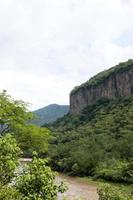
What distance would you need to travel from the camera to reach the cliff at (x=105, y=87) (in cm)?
15350

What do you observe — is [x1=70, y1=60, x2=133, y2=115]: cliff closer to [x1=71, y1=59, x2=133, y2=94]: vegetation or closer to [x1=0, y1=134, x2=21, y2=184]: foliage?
[x1=71, y1=59, x2=133, y2=94]: vegetation

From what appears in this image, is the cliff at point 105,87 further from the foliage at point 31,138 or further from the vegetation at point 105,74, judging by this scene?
the foliage at point 31,138

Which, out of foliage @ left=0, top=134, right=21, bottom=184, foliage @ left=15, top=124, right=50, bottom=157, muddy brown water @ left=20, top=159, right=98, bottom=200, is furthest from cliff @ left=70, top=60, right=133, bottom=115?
foliage @ left=0, top=134, right=21, bottom=184

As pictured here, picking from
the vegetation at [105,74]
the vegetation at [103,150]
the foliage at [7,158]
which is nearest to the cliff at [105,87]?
the vegetation at [105,74]

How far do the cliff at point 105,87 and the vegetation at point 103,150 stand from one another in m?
21.3

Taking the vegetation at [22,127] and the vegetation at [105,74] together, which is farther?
the vegetation at [105,74]

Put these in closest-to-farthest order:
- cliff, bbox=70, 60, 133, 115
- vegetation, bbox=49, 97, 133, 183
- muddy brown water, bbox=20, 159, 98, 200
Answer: muddy brown water, bbox=20, 159, 98, 200, vegetation, bbox=49, 97, 133, 183, cliff, bbox=70, 60, 133, 115

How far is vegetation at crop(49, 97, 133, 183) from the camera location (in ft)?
253

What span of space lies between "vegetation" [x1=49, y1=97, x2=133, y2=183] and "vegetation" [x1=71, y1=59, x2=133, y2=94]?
2617 centimetres

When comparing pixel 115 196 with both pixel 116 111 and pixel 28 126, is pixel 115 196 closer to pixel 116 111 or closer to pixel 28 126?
pixel 28 126

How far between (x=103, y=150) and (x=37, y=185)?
75.4 meters

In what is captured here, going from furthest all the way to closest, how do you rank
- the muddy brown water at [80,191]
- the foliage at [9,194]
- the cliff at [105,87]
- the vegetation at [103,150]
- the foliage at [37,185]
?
1. the cliff at [105,87]
2. the vegetation at [103,150]
3. the muddy brown water at [80,191]
4. the foliage at [37,185]
5. the foliage at [9,194]

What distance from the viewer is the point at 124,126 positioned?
10712cm

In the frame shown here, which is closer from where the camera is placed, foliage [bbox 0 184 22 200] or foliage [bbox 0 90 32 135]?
foliage [bbox 0 184 22 200]
